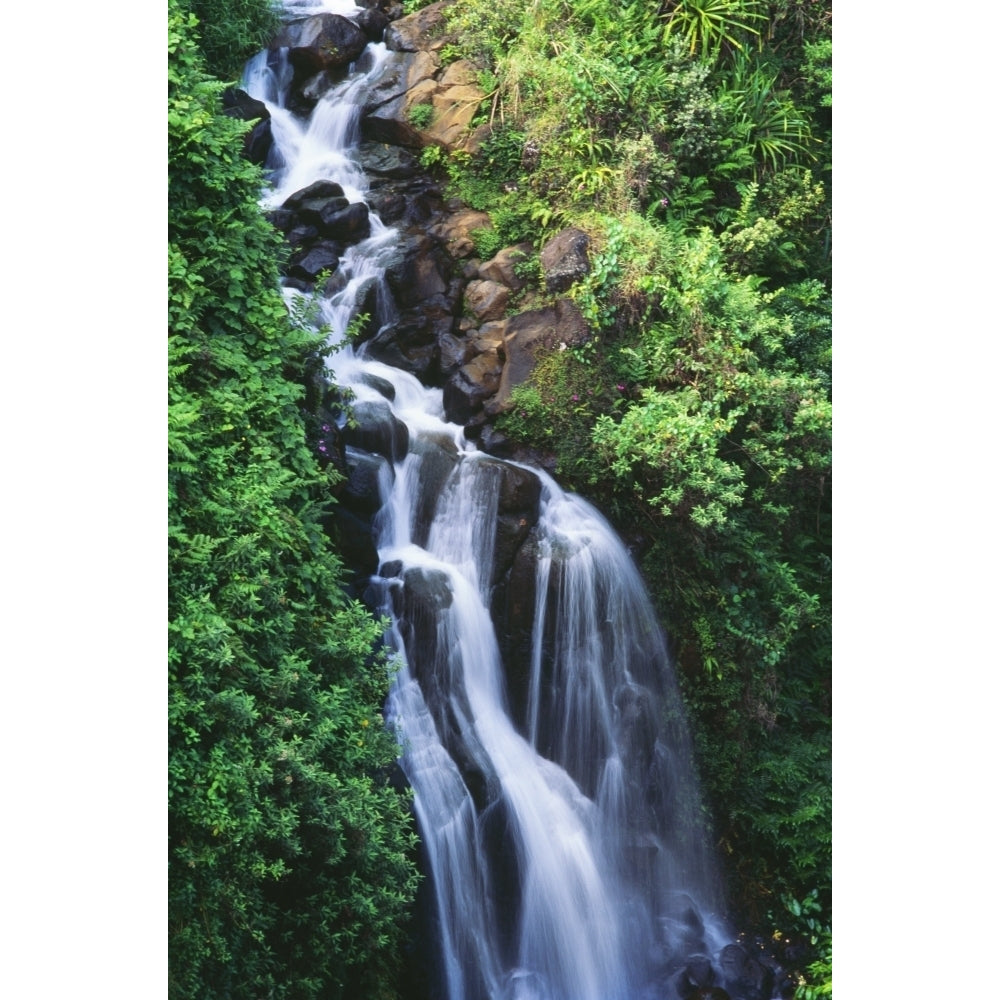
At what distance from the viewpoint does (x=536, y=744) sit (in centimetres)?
540

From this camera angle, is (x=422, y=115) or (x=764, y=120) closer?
(x=764, y=120)

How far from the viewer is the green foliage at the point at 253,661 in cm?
350

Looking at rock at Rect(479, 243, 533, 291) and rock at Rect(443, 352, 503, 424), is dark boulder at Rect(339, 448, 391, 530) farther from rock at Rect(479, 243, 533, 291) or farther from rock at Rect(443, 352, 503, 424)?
rock at Rect(479, 243, 533, 291)

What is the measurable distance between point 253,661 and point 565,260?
3465 mm

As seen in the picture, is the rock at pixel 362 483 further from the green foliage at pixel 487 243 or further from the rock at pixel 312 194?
the rock at pixel 312 194

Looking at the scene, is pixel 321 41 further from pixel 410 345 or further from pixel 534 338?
pixel 534 338

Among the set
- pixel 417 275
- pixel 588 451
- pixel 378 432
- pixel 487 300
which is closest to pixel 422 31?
pixel 417 275

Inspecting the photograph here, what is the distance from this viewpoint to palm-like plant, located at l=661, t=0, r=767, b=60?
6500 mm

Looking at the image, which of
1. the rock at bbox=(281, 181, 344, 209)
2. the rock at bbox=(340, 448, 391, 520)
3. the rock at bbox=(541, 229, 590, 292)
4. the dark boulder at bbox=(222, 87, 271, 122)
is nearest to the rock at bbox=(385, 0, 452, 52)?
the dark boulder at bbox=(222, 87, 271, 122)

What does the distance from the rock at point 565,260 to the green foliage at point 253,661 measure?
1814 mm

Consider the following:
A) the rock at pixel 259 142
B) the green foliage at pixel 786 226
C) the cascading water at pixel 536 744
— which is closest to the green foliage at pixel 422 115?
the rock at pixel 259 142
